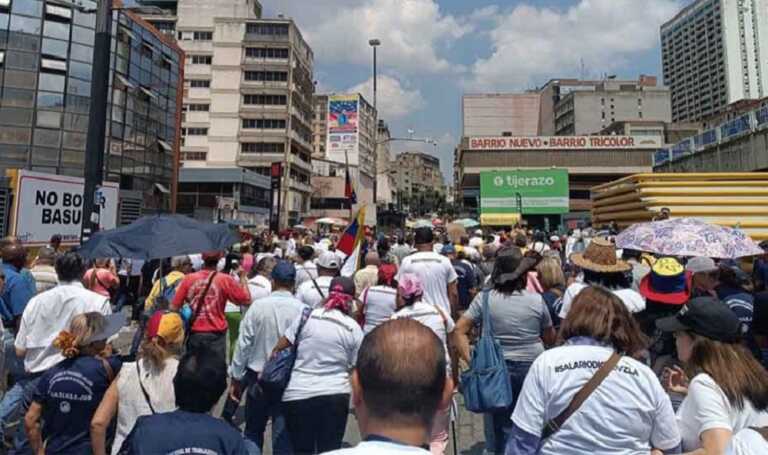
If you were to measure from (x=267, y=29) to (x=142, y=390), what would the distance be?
63.9 metres

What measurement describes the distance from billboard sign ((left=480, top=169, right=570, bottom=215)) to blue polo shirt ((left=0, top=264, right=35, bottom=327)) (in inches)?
1415

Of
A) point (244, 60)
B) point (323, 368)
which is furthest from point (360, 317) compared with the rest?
point (244, 60)

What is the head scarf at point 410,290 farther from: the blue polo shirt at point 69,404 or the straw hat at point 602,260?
the blue polo shirt at point 69,404

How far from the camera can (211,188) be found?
46.8m

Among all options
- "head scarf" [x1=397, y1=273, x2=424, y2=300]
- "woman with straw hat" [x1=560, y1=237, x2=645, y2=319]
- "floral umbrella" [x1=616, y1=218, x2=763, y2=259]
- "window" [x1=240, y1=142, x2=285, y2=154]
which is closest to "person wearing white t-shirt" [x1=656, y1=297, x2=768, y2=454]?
"woman with straw hat" [x1=560, y1=237, x2=645, y2=319]

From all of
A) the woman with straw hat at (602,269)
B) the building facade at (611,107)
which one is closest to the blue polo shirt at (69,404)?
the woman with straw hat at (602,269)

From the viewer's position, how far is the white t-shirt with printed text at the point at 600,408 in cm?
213

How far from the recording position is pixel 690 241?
564 cm

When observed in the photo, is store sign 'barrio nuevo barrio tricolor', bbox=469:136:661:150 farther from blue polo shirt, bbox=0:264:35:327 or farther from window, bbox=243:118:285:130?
blue polo shirt, bbox=0:264:35:327

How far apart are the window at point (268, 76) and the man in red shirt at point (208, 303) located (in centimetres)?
5822

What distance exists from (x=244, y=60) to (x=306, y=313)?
62.6m

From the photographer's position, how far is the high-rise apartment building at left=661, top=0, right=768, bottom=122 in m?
140

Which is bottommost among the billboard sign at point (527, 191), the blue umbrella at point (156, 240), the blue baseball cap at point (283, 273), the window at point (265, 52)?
the blue baseball cap at point (283, 273)

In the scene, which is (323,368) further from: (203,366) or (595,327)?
(595,327)
